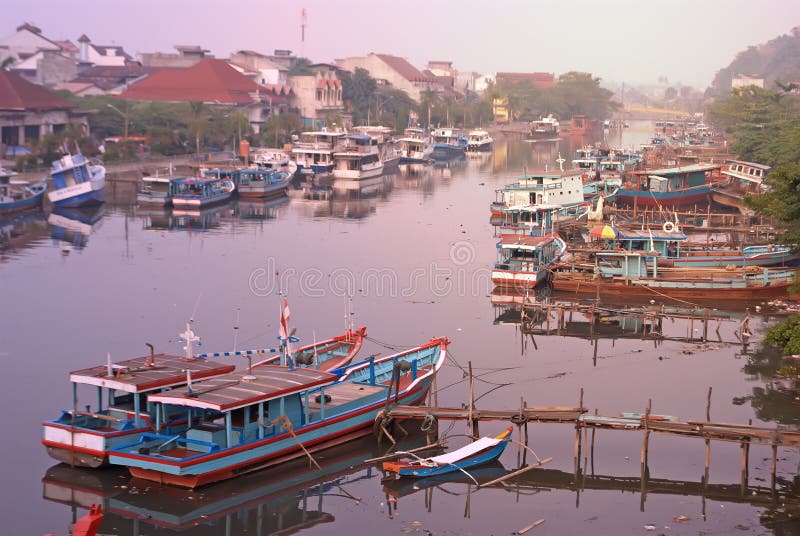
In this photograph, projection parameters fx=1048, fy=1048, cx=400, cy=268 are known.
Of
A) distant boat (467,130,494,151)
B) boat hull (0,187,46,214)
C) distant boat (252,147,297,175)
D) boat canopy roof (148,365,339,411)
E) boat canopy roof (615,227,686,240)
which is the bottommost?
boat canopy roof (148,365,339,411)

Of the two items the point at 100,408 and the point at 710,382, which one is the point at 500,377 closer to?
the point at 710,382

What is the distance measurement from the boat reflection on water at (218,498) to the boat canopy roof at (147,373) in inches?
63.4

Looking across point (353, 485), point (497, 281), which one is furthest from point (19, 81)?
point (353, 485)

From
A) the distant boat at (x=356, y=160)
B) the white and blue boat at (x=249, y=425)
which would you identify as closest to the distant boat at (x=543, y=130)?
the distant boat at (x=356, y=160)

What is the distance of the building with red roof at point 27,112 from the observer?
2594 inches

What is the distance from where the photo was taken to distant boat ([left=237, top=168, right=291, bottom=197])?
5906 cm

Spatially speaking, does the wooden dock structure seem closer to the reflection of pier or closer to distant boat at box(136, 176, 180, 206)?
the reflection of pier

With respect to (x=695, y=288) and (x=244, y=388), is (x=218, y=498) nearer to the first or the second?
(x=244, y=388)

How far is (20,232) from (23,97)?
25.2m

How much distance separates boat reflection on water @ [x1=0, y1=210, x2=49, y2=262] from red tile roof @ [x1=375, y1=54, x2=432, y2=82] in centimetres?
9226

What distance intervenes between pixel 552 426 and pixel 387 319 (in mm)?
10189

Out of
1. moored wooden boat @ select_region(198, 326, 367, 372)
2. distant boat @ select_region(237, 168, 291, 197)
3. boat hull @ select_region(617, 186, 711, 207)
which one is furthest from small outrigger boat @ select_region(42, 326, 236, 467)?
distant boat @ select_region(237, 168, 291, 197)

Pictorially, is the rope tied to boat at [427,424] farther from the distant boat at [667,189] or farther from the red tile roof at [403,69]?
the red tile roof at [403,69]

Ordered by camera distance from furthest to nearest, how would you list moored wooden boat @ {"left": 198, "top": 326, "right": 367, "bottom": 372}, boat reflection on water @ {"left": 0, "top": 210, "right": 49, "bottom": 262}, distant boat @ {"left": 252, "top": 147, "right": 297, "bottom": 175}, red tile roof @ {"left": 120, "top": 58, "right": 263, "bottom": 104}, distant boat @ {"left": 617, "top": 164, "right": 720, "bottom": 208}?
1. red tile roof @ {"left": 120, "top": 58, "right": 263, "bottom": 104}
2. distant boat @ {"left": 252, "top": 147, "right": 297, "bottom": 175}
3. distant boat @ {"left": 617, "top": 164, "right": 720, "bottom": 208}
4. boat reflection on water @ {"left": 0, "top": 210, "right": 49, "bottom": 262}
5. moored wooden boat @ {"left": 198, "top": 326, "right": 367, "bottom": 372}
